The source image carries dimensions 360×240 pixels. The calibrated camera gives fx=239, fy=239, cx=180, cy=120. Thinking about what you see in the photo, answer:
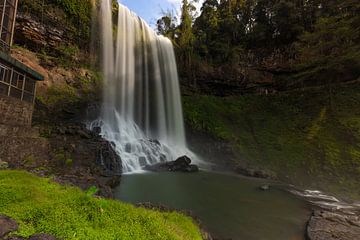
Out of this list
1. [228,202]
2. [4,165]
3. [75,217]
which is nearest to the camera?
[75,217]

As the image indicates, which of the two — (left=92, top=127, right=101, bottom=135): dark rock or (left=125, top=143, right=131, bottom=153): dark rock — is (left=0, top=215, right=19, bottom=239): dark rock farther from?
(left=125, top=143, right=131, bottom=153): dark rock

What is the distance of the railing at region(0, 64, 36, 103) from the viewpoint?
34.7 ft

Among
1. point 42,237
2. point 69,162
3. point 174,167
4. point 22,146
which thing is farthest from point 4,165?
point 174,167

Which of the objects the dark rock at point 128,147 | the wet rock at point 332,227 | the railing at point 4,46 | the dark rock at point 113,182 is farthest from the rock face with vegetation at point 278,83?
the railing at point 4,46

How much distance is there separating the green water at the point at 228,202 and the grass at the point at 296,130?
5192 mm

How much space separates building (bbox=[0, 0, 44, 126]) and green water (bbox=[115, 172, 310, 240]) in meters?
5.90

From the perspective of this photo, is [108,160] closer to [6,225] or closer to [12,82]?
[12,82]

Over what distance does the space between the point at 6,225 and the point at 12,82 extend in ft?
31.3

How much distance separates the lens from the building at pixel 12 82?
34.4ft

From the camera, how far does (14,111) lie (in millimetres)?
11188

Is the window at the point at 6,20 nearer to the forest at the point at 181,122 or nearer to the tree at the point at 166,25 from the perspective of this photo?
the forest at the point at 181,122

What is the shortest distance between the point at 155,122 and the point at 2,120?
15.8 meters

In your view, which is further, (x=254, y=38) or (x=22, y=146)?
(x=254, y=38)

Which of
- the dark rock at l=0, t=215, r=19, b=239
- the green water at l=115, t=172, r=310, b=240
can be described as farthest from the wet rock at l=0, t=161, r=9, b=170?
the dark rock at l=0, t=215, r=19, b=239
